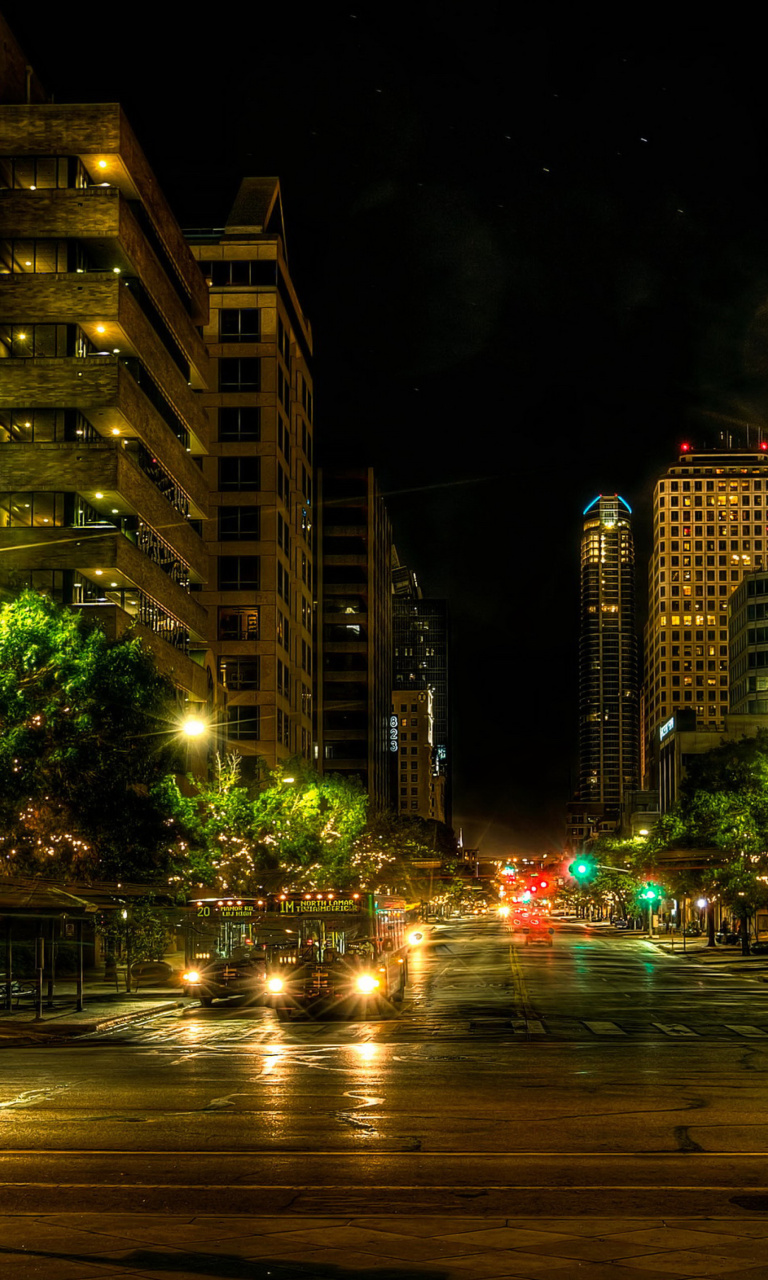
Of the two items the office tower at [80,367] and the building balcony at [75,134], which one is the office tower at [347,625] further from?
the building balcony at [75,134]

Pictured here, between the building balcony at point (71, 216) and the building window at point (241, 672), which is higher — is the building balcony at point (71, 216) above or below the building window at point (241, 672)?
above

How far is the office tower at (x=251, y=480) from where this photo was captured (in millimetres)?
101562

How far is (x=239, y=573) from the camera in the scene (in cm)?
10306

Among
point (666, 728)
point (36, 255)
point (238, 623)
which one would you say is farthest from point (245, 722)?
point (666, 728)

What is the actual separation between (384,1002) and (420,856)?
10396 cm

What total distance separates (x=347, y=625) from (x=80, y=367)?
103057 millimetres

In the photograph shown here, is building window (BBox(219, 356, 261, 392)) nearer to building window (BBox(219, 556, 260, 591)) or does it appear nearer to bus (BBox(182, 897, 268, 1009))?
building window (BBox(219, 556, 260, 591))

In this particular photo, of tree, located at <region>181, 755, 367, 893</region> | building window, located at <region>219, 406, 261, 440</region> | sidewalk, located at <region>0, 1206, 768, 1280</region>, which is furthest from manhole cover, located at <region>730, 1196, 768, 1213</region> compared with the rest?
building window, located at <region>219, 406, 261, 440</region>

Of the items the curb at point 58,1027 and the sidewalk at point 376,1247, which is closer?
the sidewalk at point 376,1247

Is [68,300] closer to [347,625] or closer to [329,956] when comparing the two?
[329,956]

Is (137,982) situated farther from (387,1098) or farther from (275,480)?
(275,480)

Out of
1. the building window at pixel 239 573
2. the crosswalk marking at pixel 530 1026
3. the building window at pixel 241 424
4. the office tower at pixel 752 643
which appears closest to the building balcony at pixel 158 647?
the crosswalk marking at pixel 530 1026

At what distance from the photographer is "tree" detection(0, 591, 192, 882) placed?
39.6 metres

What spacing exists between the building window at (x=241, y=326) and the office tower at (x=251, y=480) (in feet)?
0.23
